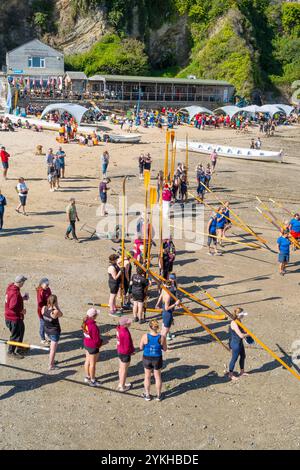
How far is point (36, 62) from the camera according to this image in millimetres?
58500

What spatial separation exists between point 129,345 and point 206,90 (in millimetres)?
56685

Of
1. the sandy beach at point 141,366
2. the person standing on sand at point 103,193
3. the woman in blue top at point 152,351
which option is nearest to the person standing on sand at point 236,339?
the sandy beach at point 141,366

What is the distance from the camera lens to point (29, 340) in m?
10.4

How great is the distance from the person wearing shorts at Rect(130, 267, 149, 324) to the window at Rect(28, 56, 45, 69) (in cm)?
5304

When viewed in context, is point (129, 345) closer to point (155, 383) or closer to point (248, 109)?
point (155, 383)

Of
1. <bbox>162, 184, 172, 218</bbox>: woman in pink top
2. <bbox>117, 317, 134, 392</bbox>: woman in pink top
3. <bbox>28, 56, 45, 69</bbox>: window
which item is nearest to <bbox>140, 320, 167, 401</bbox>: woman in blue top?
<bbox>117, 317, 134, 392</bbox>: woman in pink top

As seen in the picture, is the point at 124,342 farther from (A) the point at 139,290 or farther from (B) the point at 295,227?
(B) the point at 295,227

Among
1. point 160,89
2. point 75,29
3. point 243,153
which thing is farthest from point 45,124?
point 75,29

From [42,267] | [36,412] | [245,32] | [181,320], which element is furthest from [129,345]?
[245,32]

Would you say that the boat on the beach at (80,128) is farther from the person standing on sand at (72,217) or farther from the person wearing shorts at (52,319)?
the person wearing shorts at (52,319)

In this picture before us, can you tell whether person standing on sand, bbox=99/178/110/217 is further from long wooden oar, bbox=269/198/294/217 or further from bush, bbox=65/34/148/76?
bush, bbox=65/34/148/76

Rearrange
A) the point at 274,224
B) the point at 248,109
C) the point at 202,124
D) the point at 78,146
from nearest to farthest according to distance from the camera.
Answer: the point at 274,224 < the point at 78,146 < the point at 202,124 < the point at 248,109

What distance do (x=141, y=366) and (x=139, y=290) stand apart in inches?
71.6

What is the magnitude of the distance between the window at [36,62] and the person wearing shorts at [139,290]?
5304 centimetres
